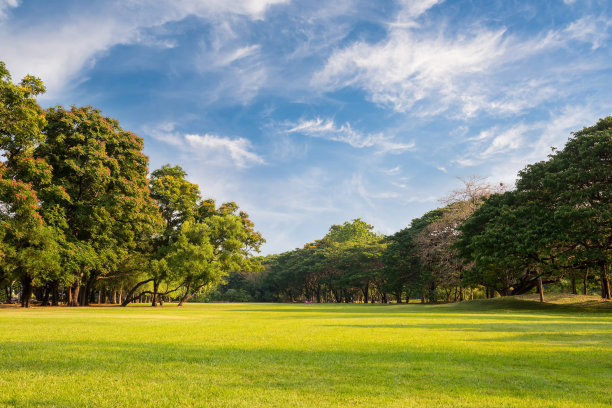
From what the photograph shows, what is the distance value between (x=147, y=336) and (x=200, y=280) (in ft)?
116

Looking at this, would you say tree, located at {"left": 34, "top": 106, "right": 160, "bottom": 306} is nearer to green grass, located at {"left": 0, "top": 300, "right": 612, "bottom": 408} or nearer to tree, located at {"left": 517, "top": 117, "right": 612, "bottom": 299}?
green grass, located at {"left": 0, "top": 300, "right": 612, "bottom": 408}

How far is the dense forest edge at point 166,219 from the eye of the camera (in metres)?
26.9

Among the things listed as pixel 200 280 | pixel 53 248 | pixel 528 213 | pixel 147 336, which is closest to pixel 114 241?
pixel 53 248

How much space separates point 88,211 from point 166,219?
13.5 meters

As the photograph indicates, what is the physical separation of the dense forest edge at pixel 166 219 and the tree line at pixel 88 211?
0.34ft

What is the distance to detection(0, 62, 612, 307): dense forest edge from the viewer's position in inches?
1058

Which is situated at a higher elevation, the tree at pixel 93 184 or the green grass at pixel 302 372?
the tree at pixel 93 184

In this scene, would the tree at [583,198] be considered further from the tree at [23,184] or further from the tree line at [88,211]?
the tree at [23,184]

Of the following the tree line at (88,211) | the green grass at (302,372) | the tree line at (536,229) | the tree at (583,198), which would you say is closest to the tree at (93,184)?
the tree line at (88,211)

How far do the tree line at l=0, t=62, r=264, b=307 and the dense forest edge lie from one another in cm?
10

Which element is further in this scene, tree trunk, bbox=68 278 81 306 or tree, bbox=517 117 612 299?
tree trunk, bbox=68 278 81 306

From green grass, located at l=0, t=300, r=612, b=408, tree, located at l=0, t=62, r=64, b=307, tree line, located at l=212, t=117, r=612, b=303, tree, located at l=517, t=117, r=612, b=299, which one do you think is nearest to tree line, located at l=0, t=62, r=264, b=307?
tree, located at l=0, t=62, r=64, b=307

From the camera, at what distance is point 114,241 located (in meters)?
36.2

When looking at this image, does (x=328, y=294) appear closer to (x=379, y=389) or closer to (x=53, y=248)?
(x=53, y=248)
